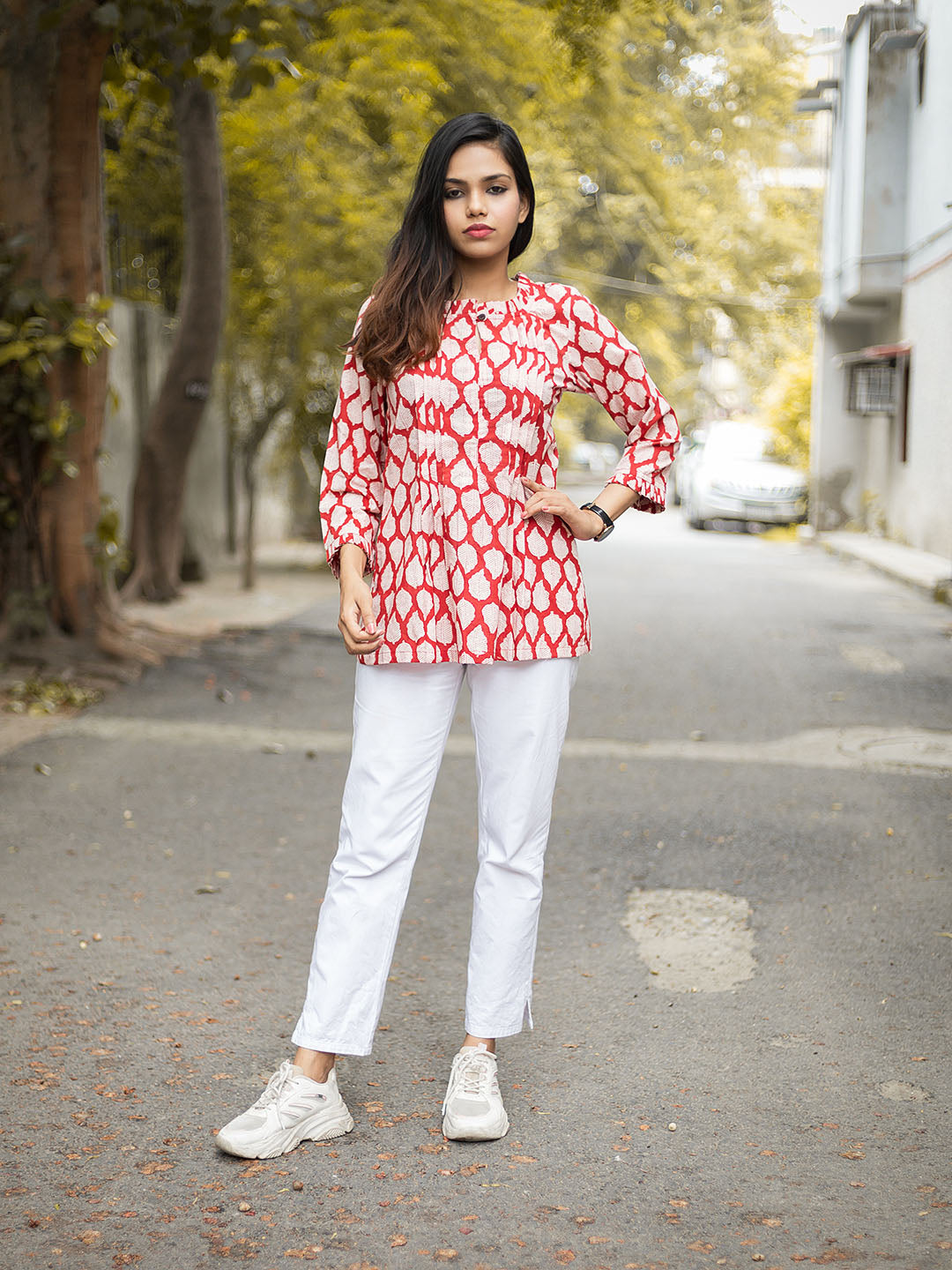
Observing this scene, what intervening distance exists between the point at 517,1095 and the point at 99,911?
70.7 inches

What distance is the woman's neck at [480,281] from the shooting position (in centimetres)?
295

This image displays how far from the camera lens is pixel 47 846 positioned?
16.9 ft

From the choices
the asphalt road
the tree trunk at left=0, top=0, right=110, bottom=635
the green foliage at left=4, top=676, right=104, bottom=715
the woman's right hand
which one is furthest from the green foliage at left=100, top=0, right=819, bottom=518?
the woman's right hand

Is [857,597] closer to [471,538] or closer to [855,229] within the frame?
[855,229]

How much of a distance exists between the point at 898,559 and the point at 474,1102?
13724 mm

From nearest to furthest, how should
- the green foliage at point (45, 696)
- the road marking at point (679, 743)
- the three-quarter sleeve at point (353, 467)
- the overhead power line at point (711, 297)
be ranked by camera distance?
the three-quarter sleeve at point (353, 467)
the road marking at point (679, 743)
the green foliage at point (45, 696)
the overhead power line at point (711, 297)

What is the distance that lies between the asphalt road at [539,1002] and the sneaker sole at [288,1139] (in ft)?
0.11

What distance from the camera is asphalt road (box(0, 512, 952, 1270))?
8.57 feet

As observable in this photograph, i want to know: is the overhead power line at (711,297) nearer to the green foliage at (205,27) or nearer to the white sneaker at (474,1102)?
the green foliage at (205,27)

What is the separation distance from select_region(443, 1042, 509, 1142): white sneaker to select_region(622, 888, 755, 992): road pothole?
3.14 ft

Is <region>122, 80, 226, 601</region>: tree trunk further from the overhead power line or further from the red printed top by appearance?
the overhead power line

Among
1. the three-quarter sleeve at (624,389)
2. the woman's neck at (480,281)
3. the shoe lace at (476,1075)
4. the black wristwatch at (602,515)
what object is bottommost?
the shoe lace at (476,1075)

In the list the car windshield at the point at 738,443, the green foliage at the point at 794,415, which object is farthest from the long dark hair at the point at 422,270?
the green foliage at the point at 794,415

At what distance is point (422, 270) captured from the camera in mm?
2896
